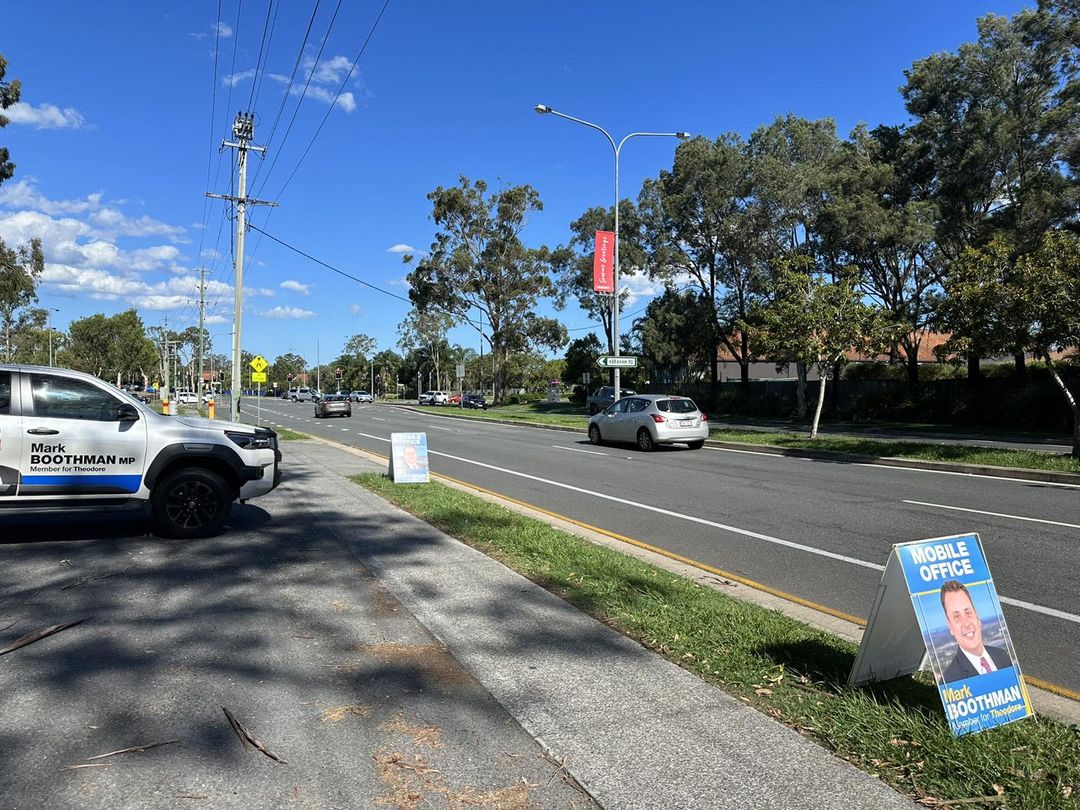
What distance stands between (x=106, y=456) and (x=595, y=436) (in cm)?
1608

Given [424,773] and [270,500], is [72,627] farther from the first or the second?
[270,500]

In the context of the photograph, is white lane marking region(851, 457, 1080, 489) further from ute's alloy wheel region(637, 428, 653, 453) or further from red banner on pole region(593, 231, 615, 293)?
red banner on pole region(593, 231, 615, 293)

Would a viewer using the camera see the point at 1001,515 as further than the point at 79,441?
Yes

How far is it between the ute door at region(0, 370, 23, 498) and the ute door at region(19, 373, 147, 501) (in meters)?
0.05

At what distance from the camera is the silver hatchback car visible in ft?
63.1

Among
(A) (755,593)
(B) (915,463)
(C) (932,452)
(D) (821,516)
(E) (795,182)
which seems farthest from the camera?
(E) (795,182)

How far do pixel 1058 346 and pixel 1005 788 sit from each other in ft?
46.6

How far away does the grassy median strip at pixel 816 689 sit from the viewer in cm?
301

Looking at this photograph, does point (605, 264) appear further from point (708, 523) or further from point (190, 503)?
point (190, 503)

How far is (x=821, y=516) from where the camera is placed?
31.3ft

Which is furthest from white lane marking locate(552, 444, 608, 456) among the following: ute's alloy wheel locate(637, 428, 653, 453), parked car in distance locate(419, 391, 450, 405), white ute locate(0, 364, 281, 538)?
parked car in distance locate(419, 391, 450, 405)

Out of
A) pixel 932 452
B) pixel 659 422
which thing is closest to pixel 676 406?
pixel 659 422

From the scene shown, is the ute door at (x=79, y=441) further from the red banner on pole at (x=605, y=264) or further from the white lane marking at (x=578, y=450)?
the red banner on pole at (x=605, y=264)

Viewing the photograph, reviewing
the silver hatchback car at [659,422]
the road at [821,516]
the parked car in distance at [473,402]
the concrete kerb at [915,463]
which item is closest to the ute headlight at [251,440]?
the road at [821,516]
